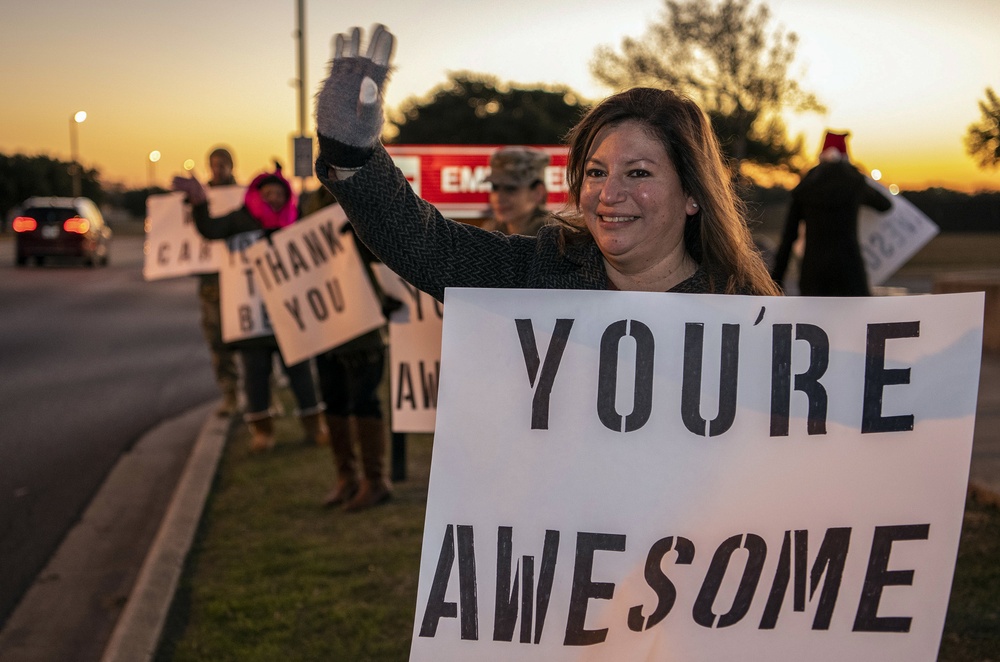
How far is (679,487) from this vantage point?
84.7 inches

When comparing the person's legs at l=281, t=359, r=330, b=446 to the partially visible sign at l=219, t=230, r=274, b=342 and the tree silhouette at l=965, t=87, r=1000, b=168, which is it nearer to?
the partially visible sign at l=219, t=230, r=274, b=342

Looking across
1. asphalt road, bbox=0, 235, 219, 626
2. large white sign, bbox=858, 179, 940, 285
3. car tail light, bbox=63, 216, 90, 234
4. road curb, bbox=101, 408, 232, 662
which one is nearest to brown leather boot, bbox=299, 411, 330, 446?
road curb, bbox=101, 408, 232, 662

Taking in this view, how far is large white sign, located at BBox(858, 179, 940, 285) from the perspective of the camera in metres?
8.32

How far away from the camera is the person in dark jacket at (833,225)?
6105mm

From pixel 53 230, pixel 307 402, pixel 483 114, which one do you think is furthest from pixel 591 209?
pixel 483 114

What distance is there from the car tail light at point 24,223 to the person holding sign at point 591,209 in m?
28.5

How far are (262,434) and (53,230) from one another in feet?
78.6

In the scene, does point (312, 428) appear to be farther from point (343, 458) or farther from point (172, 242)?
point (172, 242)

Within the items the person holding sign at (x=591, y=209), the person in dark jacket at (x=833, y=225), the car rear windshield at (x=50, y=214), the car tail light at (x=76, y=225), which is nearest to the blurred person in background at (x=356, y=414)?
the person in dark jacket at (x=833, y=225)

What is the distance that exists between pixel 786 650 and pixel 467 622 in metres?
0.64

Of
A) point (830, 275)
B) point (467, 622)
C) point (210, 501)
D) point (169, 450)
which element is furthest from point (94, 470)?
point (467, 622)

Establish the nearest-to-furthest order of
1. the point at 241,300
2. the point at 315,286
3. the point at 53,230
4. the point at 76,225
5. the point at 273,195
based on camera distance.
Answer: the point at 315,286, the point at 273,195, the point at 241,300, the point at 53,230, the point at 76,225

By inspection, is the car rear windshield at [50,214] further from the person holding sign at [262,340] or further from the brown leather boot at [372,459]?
the brown leather boot at [372,459]

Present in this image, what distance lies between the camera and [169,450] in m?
7.64
